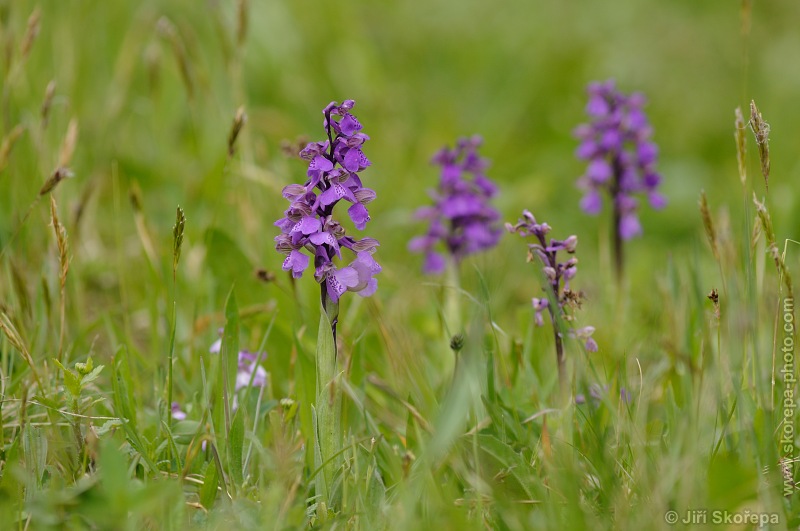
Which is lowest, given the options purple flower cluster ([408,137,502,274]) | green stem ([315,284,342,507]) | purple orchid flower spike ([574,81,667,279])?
green stem ([315,284,342,507])

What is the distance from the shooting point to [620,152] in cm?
379

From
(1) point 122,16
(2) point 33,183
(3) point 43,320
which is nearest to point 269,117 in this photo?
(1) point 122,16

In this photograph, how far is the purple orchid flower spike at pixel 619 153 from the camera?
375cm

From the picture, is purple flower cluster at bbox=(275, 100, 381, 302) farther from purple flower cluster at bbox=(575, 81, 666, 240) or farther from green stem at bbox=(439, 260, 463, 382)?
purple flower cluster at bbox=(575, 81, 666, 240)

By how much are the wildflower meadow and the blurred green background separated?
0.08 feet

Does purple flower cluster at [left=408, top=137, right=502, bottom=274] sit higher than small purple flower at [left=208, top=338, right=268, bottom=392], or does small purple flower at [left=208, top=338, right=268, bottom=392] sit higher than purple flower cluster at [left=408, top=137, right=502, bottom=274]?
purple flower cluster at [left=408, top=137, right=502, bottom=274]

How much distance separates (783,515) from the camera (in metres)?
1.79

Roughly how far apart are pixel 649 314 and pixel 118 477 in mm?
2573

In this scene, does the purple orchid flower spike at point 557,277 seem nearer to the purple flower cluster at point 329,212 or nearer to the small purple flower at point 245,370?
the purple flower cluster at point 329,212

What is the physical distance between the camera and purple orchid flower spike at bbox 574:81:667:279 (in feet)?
12.3

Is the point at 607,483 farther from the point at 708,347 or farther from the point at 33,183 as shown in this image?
the point at 33,183

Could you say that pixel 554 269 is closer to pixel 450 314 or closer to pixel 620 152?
pixel 450 314

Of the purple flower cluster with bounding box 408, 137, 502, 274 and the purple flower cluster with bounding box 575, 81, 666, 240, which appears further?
the purple flower cluster with bounding box 575, 81, 666, 240

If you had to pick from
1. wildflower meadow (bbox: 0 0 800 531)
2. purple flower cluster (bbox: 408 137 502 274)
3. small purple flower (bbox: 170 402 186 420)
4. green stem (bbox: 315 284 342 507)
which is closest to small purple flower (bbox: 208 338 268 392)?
wildflower meadow (bbox: 0 0 800 531)
